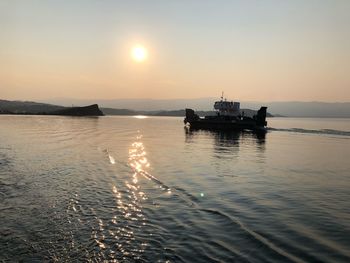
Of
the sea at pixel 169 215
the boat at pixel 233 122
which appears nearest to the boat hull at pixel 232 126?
the boat at pixel 233 122

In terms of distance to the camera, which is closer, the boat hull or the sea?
the sea

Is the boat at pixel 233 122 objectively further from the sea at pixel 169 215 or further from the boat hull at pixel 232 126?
the sea at pixel 169 215

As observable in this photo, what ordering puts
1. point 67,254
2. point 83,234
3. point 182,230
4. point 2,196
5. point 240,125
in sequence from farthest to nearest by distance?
point 240,125 < point 2,196 < point 182,230 < point 83,234 < point 67,254

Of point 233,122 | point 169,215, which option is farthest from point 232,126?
point 169,215

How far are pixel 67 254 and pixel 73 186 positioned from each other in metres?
11.0

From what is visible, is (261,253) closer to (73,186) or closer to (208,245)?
(208,245)

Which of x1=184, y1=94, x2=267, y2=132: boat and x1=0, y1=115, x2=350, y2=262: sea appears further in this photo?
x1=184, y1=94, x2=267, y2=132: boat

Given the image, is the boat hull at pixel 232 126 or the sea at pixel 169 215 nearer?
the sea at pixel 169 215

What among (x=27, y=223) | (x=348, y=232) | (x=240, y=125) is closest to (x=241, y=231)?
(x=348, y=232)

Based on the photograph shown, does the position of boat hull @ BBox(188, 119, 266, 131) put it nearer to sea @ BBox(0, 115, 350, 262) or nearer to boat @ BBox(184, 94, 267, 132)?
boat @ BBox(184, 94, 267, 132)

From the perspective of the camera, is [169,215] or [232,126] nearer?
[169,215]

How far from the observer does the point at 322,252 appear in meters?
11.8

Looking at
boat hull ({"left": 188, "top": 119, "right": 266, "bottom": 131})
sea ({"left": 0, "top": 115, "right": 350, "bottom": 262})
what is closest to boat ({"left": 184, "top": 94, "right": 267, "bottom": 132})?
boat hull ({"left": 188, "top": 119, "right": 266, "bottom": 131})

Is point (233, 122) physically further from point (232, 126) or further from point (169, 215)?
point (169, 215)
